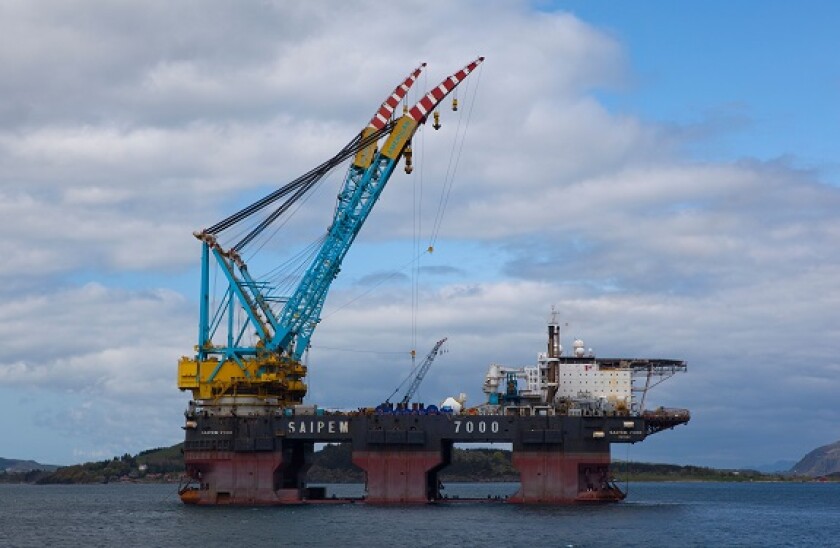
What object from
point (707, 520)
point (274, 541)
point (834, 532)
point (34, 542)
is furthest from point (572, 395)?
point (34, 542)

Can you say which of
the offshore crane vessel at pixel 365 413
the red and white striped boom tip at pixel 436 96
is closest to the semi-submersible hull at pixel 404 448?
the offshore crane vessel at pixel 365 413

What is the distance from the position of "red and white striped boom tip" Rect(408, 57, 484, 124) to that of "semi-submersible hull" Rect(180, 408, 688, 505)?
20.2 metres

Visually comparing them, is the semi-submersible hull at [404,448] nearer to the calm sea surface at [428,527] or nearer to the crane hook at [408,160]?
the calm sea surface at [428,527]

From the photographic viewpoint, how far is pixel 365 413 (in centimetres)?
8006

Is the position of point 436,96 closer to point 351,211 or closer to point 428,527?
point 351,211

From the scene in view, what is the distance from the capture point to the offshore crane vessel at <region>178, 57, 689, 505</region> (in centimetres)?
7744

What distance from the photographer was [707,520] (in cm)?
7681

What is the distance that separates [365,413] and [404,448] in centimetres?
361

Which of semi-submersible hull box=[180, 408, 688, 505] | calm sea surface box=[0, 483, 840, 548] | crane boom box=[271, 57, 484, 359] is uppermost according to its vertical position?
crane boom box=[271, 57, 484, 359]

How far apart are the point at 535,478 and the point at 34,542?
3004cm

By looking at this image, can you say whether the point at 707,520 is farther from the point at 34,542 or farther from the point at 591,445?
the point at 34,542

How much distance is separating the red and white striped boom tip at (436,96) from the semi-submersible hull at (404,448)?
20202 mm

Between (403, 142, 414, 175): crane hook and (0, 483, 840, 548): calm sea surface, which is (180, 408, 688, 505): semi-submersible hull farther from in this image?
(403, 142, 414, 175): crane hook

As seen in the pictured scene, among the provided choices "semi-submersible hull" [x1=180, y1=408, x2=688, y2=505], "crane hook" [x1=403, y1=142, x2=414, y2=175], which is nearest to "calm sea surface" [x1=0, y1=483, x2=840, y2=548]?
"semi-submersible hull" [x1=180, y1=408, x2=688, y2=505]
